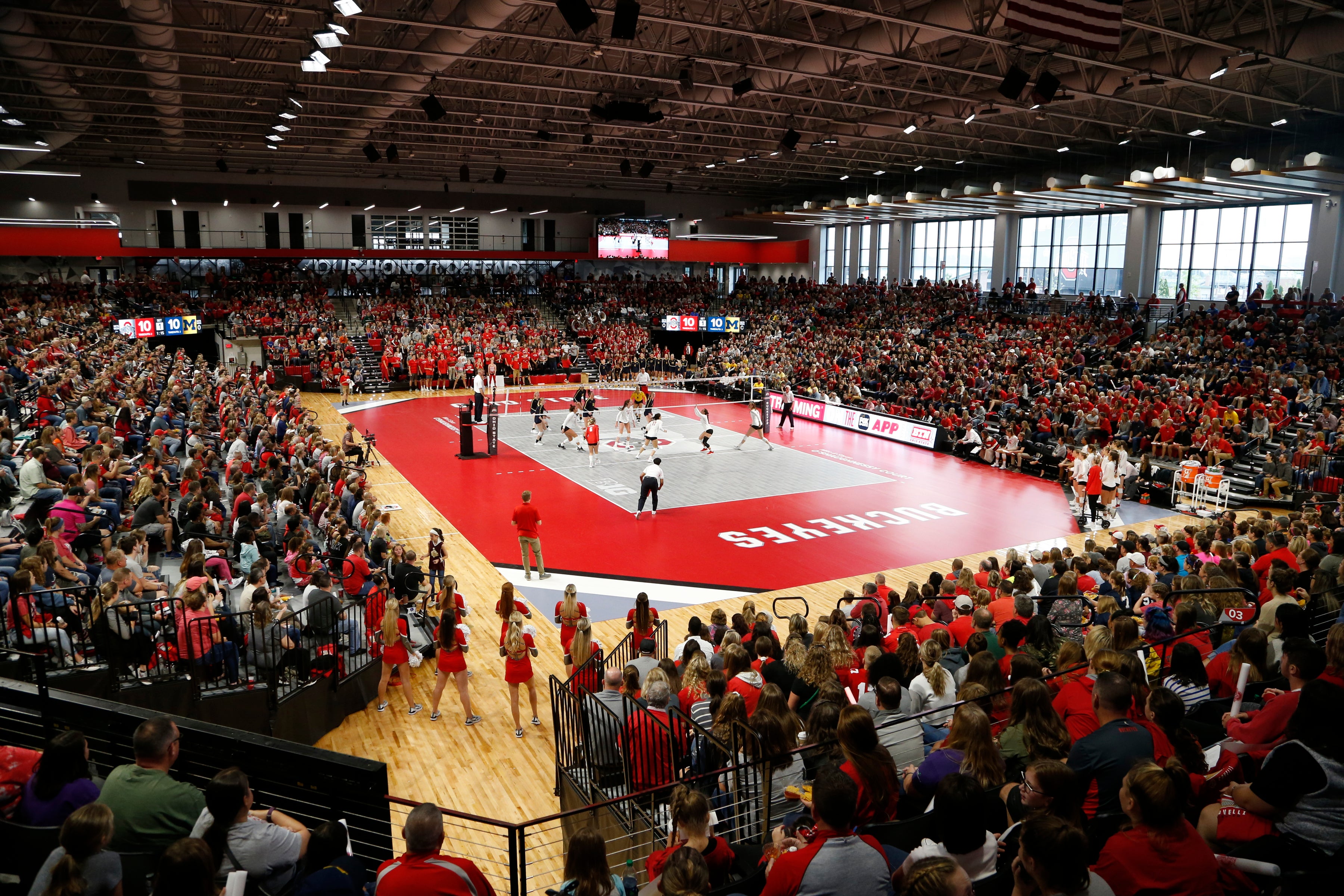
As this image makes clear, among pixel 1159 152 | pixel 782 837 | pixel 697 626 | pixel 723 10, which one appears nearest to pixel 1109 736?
pixel 782 837

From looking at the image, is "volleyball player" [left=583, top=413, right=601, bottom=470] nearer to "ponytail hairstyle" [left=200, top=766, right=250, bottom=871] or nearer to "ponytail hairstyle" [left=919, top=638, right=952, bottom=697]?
"ponytail hairstyle" [left=919, top=638, right=952, bottom=697]

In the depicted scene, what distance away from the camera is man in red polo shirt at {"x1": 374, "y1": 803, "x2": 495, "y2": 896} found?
3.77m

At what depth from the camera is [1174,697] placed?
186 inches

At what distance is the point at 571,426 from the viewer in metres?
27.8

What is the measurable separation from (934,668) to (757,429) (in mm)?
21432

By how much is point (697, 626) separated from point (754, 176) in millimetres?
36942

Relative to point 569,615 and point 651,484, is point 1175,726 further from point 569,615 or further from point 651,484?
point 651,484

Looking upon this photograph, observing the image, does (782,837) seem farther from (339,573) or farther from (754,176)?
(754,176)

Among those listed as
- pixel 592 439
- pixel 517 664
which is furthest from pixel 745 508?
pixel 517 664

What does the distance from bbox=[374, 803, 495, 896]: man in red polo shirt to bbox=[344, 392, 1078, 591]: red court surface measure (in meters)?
10.5

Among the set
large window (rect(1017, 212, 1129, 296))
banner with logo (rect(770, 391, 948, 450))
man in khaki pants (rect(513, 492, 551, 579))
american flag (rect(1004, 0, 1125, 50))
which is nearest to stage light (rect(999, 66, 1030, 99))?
american flag (rect(1004, 0, 1125, 50))

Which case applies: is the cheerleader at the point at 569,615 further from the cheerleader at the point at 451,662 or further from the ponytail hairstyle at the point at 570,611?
the cheerleader at the point at 451,662

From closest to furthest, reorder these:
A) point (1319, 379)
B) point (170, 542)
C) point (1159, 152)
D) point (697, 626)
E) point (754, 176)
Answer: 1. point (697, 626)
2. point (170, 542)
3. point (1319, 379)
4. point (1159, 152)
5. point (754, 176)

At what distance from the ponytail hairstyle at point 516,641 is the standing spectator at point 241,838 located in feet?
17.1
